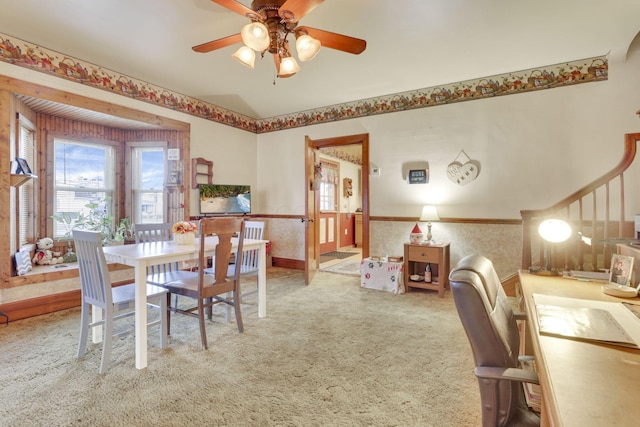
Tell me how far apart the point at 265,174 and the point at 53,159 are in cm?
296

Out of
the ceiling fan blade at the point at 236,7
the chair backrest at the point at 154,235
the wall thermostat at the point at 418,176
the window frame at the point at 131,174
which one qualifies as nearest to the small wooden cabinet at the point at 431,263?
the wall thermostat at the point at 418,176

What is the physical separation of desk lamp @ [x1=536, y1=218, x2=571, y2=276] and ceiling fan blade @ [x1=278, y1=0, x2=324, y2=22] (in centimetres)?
187

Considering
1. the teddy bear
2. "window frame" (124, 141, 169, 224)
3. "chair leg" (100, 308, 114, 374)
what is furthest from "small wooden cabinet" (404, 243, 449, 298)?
the teddy bear

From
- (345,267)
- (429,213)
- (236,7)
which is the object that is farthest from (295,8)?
(345,267)

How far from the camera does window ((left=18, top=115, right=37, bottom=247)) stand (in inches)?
133

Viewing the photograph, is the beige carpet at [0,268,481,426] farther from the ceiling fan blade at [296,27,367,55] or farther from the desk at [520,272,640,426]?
the ceiling fan blade at [296,27,367,55]

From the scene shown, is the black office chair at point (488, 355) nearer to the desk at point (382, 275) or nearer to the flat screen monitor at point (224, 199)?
the desk at point (382, 275)

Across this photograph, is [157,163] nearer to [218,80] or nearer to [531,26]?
[218,80]

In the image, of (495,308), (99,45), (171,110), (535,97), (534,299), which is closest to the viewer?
(495,308)

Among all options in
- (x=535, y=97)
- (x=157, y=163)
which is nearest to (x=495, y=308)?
(x=535, y=97)

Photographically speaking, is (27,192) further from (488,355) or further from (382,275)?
(488,355)

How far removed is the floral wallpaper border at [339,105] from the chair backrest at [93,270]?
2.23 meters

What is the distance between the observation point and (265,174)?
573cm

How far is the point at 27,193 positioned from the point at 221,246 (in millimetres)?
2764
